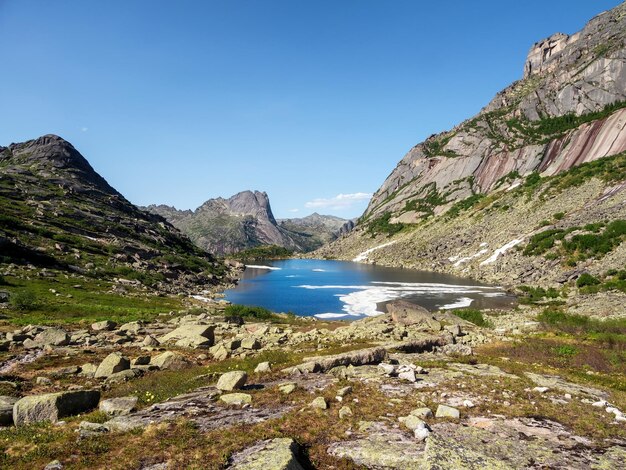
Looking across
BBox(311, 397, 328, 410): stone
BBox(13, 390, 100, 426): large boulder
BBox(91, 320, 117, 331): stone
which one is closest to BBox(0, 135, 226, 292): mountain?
BBox(91, 320, 117, 331): stone

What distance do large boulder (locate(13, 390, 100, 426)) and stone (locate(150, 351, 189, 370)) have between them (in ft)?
28.3

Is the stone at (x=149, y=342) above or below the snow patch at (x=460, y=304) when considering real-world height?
above

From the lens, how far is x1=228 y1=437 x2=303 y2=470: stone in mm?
9984

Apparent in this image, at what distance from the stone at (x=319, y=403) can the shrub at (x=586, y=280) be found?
81.9 m

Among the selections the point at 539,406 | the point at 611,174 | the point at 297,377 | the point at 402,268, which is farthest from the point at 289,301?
the point at 611,174

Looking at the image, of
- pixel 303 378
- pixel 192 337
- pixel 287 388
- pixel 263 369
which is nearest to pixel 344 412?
pixel 287 388

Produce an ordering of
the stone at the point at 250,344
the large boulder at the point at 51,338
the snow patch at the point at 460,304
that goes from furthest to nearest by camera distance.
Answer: the snow patch at the point at 460,304, the stone at the point at 250,344, the large boulder at the point at 51,338

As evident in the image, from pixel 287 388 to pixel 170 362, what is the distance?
10.8 meters

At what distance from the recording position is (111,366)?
22047mm

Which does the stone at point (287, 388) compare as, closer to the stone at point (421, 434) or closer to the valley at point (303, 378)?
the valley at point (303, 378)

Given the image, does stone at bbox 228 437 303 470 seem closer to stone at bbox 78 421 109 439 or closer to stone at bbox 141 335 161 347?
stone at bbox 78 421 109 439

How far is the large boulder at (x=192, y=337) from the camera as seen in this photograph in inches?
1271

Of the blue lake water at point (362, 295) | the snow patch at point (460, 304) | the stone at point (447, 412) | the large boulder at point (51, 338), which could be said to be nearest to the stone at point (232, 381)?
the stone at point (447, 412)

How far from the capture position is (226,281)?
133125 millimetres
